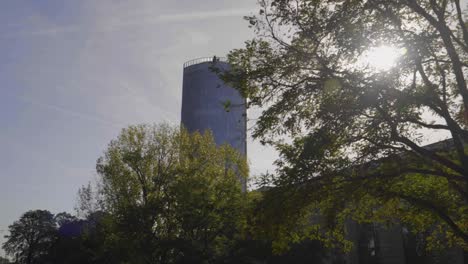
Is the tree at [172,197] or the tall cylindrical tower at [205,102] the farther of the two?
the tall cylindrical tower at [205,102]

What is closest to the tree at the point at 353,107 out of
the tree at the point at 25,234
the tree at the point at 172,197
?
the tree at the point at 172,197

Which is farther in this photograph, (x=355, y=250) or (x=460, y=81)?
(x=355, y=250)

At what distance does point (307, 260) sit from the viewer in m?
33.7

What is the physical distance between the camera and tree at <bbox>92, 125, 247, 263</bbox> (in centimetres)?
2805

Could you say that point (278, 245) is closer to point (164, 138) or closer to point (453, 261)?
point (164, 138)

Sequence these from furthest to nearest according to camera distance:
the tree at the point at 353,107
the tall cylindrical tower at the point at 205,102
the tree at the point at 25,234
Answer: the tall cylindrical tower at the point at 205,102
the tree at the point at 25,234
the tree at the point at 353,107

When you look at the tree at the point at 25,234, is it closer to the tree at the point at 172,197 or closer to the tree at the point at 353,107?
the tree at the point at 172,197

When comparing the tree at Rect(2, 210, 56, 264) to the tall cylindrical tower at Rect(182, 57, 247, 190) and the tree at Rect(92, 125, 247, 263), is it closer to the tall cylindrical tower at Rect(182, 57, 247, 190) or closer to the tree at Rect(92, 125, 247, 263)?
the tall cylindrical tower at Rect(182, 57, 247, 190)

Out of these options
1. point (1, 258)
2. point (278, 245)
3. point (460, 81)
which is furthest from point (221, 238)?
point (1, 258)

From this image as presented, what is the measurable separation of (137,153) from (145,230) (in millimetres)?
5551

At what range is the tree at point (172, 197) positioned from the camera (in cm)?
2805

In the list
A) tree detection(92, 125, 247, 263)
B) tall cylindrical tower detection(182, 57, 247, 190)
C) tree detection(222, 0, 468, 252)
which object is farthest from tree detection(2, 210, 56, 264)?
tree detection(222, 0, 468, 252)

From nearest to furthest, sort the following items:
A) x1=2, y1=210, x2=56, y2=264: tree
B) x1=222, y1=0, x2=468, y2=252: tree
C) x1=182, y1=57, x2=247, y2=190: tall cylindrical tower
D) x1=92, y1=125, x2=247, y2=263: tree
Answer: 1. x1=222, y1=0, x2=468, y2=252: tree
2. x1=92, y1=125, x2=247, y2=263: tree
3. x1=2, y1=210, x2=56, y2=264: tree
4. x1=182, y1=57, x2=247, y2=190: tall cylindrical tower

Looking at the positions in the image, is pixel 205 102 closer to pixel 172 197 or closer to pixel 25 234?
pixel 25 234
